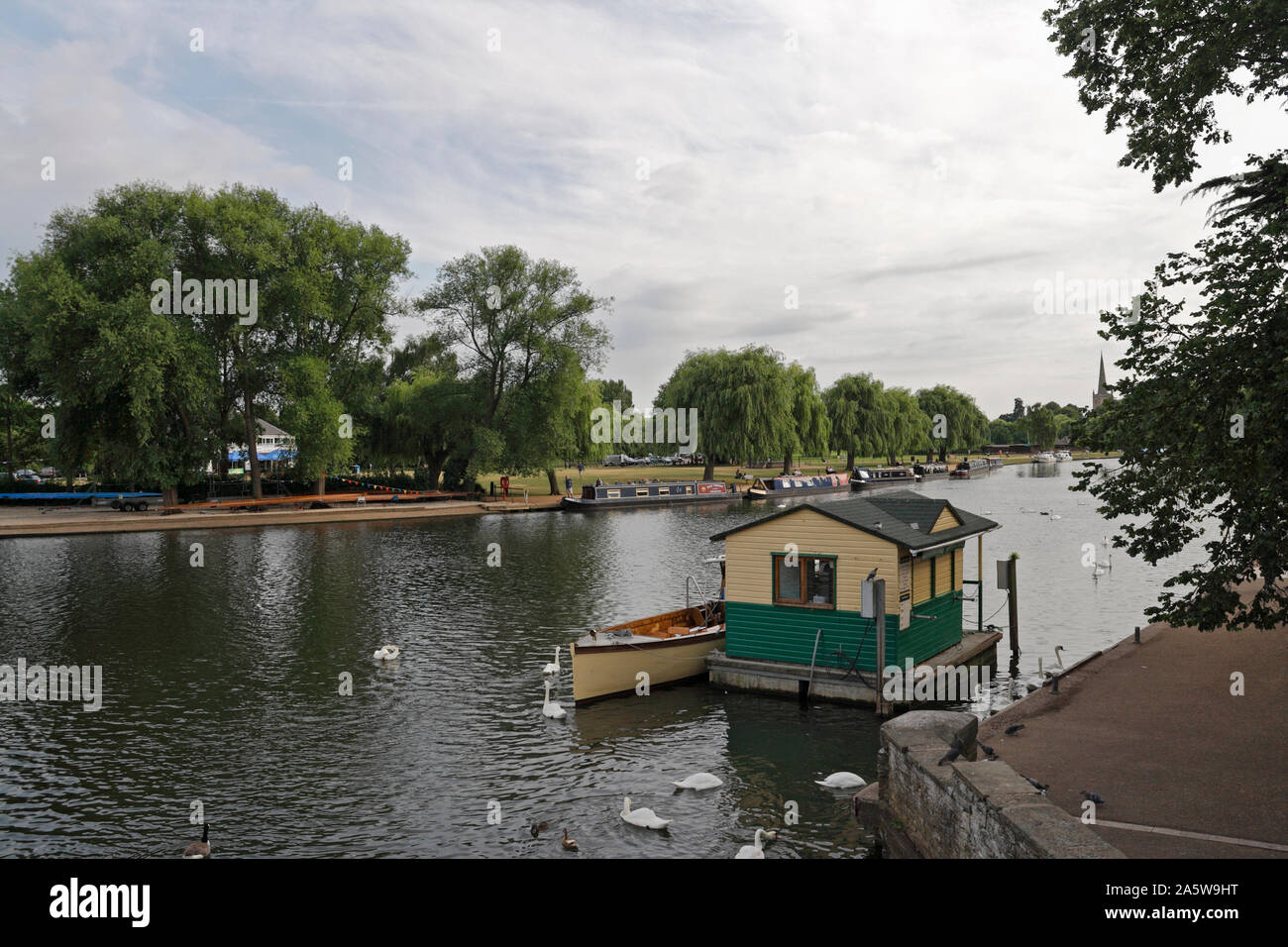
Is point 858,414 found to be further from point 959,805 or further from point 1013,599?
point 959,805

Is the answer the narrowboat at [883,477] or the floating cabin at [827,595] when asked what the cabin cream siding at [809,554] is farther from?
the narrowboat at [883,477]

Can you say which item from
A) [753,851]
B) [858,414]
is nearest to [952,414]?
[858,414]

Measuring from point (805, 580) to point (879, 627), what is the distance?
2091 millimetres

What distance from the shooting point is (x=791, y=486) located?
90.8m

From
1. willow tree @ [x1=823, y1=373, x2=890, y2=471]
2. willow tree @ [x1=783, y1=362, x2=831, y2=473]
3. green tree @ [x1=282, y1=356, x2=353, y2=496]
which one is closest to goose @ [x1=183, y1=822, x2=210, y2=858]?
green tree @ [x1=282, y1=356, x2=353, y2=496]

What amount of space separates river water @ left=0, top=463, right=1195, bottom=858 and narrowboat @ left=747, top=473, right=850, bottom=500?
46.9m

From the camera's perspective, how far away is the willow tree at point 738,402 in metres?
90.0

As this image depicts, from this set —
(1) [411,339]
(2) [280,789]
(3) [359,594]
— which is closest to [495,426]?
(1) [411,339]

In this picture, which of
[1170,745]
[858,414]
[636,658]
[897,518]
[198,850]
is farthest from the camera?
[858,414]

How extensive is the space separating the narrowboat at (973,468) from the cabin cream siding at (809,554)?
4543 inches

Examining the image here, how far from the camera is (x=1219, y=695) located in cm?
1623

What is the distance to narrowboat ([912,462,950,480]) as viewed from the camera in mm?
122169
